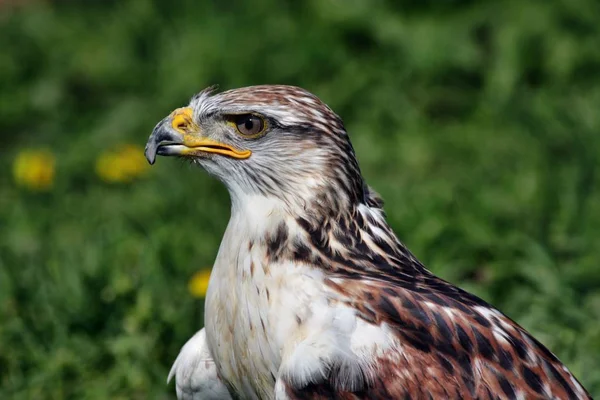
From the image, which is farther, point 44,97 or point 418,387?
point 44,97

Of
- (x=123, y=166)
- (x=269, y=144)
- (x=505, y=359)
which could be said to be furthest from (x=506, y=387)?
(x=123, y=166)

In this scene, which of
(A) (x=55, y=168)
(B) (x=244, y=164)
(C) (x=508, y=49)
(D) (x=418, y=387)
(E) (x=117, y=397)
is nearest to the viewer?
(D) (x=418, y=387)

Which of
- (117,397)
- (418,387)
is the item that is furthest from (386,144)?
(418,387)

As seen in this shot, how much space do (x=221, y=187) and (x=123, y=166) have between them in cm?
58

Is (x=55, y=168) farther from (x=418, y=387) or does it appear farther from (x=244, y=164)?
(x=418, y=387)

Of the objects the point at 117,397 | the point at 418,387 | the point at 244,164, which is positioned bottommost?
the point at 117,397

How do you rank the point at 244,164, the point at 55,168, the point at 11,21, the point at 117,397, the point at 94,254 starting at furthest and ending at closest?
1. the point at 11,21
2. the point at 55,168
3. the point at 94,254
4. the point at 117,397
5. the point at 244,164

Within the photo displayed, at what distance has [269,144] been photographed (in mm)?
3795

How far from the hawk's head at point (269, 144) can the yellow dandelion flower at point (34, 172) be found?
115 inches

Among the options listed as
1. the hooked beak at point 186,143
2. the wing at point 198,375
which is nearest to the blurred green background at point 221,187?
the wing at point 198,375

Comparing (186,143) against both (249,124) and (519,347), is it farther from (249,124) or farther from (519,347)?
(519,347)

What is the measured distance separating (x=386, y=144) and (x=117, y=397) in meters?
3.00

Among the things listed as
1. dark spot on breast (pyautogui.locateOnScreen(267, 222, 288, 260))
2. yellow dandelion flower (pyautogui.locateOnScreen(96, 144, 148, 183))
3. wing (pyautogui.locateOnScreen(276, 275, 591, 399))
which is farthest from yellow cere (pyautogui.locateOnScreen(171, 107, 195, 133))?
yellow dandelion flower (pyautogui.locateOnScreen(96, 144, 148, 183))

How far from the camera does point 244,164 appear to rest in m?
3.82
